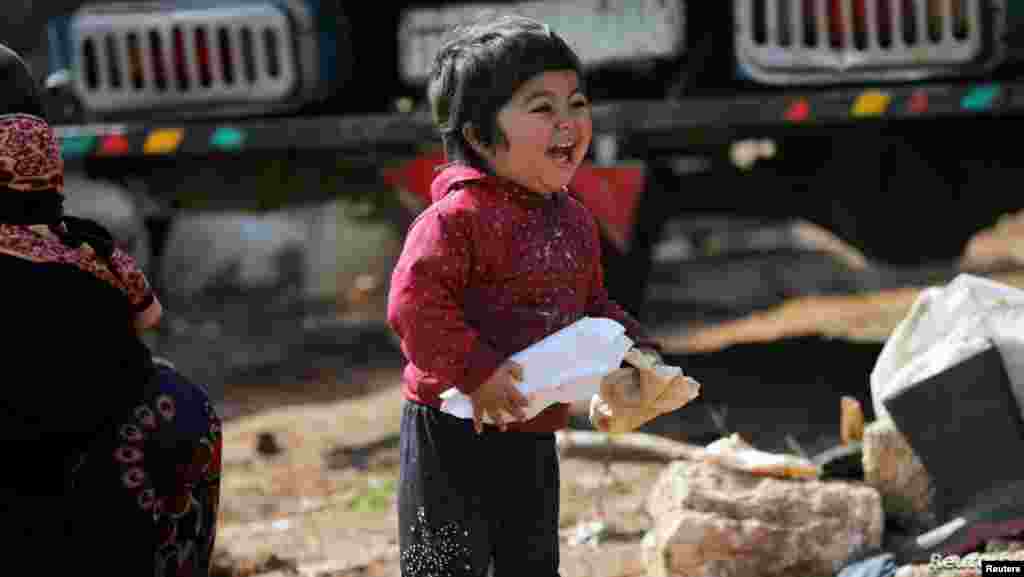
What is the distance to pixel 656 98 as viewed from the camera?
597cm

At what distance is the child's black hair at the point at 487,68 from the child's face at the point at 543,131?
0.05 ft

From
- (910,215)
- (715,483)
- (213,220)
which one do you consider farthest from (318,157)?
(213,220)

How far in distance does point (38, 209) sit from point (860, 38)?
3.16 metres

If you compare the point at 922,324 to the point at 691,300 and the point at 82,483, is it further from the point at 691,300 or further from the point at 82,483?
the point at 691,300

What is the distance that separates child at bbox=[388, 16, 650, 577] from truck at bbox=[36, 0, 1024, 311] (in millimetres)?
2589

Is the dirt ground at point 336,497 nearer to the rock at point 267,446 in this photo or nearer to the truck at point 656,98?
the rock at point 267,446

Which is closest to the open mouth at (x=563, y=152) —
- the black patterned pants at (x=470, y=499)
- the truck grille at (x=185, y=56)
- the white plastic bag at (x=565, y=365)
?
the white plastic bag at (x=565, y=365)

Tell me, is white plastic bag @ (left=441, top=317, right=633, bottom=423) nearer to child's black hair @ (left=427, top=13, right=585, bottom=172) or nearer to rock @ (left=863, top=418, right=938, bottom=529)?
child's black hair @ (left=427, top=13, right=585, bottom=172)

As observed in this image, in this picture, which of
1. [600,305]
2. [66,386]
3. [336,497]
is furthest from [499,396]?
[336,497]

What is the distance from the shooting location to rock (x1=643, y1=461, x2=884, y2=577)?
3.46 meters

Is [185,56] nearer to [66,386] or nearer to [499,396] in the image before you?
[66,386]

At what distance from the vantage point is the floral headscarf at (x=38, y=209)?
104 inches

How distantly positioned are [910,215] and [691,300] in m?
3.51

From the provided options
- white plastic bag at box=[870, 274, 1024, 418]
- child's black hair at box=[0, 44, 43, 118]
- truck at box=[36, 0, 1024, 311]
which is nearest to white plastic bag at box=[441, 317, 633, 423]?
child's black hair at box=[0, 44, 43, 118]
